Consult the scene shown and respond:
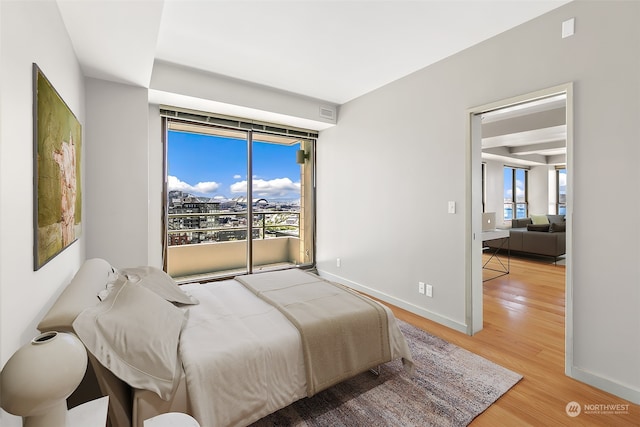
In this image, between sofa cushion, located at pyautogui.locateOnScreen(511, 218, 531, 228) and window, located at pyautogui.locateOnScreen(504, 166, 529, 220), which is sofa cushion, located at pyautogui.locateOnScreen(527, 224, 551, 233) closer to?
sofa cushion, located at pyautogui.locateOnScreen(511, 218, 531, 228)

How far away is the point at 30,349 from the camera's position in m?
0.83

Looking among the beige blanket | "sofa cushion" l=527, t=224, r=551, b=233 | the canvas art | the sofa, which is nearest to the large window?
the canvas art

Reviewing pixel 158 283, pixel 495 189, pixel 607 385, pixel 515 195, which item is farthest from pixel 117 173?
pixel 515 195

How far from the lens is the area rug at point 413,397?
176 cm

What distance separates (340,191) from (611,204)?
302 centimetres

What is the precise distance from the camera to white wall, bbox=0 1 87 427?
3.36ft

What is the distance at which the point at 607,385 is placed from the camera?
200cm

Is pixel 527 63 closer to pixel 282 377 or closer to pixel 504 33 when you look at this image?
pixel 504 33

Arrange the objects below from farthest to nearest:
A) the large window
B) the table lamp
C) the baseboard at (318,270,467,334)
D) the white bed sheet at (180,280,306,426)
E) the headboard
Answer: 1. the large window
2. the baseboard at (318,270,467,334)
3. the white bed sheet at (180,280,306,426)
4. the headboard
5. the table lamp

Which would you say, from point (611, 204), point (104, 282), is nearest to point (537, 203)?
point (611, 204)

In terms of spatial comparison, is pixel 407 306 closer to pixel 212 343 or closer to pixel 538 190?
pixel 212 343

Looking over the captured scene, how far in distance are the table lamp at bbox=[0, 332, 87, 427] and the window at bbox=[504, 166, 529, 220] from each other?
10021 mm

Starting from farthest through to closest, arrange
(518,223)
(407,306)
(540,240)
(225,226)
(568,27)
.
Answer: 1. (518,223)
2. (540,240)
3. (225,226)
4. (407,306)
5. (568,27)

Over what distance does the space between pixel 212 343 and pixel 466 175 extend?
2.58 m
